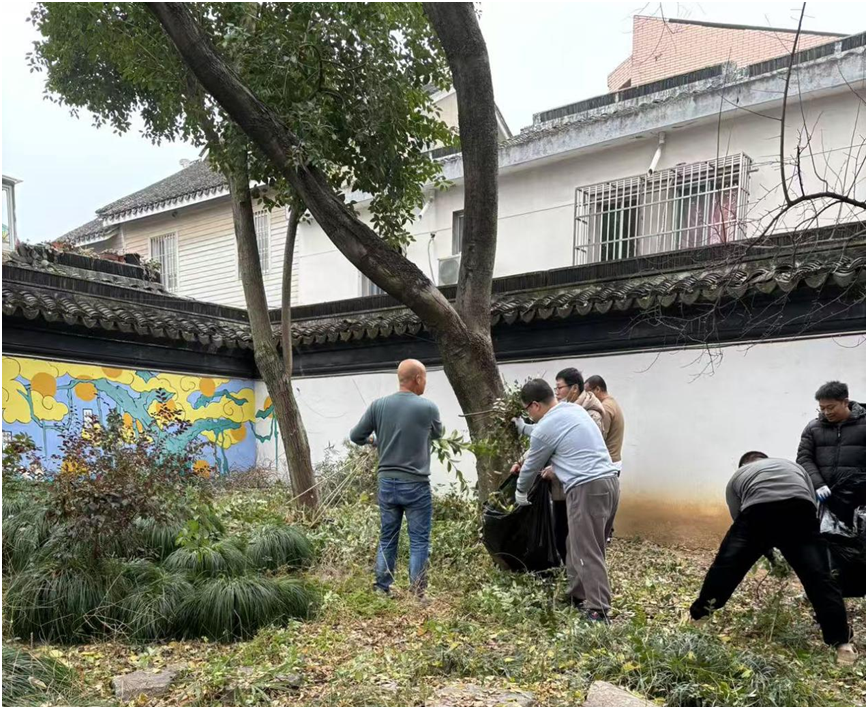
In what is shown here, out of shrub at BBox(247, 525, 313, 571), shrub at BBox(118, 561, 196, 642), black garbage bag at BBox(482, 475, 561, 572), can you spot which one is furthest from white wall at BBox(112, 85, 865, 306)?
shrub at BBox(118, 561, 196, 642)

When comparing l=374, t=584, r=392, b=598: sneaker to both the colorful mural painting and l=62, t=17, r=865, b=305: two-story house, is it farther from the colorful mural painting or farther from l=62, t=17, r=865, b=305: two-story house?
l=62, t=17, r=865, b=305: two-story house

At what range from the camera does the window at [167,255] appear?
62.7 ft

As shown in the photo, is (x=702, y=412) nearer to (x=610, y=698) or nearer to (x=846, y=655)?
(x=846, y=655)

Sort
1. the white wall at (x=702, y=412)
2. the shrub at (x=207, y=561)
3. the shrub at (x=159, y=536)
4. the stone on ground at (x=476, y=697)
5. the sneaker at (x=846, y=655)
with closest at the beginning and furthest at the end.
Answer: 1. the stone on ground at (x=476, y=697)
2. the sneaker at (x=846, y=655)
3. the shrub at (x=207, y=561)
4. the shrub at (x=159, y=536)
5. the white wall at (x=702, y=412)

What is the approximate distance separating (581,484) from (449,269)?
9.68 metres

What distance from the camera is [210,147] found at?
24.5 feet

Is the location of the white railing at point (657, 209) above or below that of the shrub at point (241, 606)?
above

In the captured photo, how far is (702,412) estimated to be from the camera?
8312 mm

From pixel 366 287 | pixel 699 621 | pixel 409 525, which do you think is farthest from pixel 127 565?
pixel 366 287

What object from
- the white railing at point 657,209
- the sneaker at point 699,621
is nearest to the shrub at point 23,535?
the sneaker at point 699,621

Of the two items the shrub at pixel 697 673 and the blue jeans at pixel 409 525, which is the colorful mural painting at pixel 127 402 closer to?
the blue jeans at pixel 409 525

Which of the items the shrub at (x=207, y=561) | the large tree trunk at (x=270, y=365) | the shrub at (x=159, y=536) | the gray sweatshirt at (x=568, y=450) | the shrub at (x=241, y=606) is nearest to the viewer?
the shrub at (x=241, y=606)

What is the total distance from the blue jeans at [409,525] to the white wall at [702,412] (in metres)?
4.00

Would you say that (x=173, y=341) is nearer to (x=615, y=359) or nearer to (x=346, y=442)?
(x=346, y=442)
